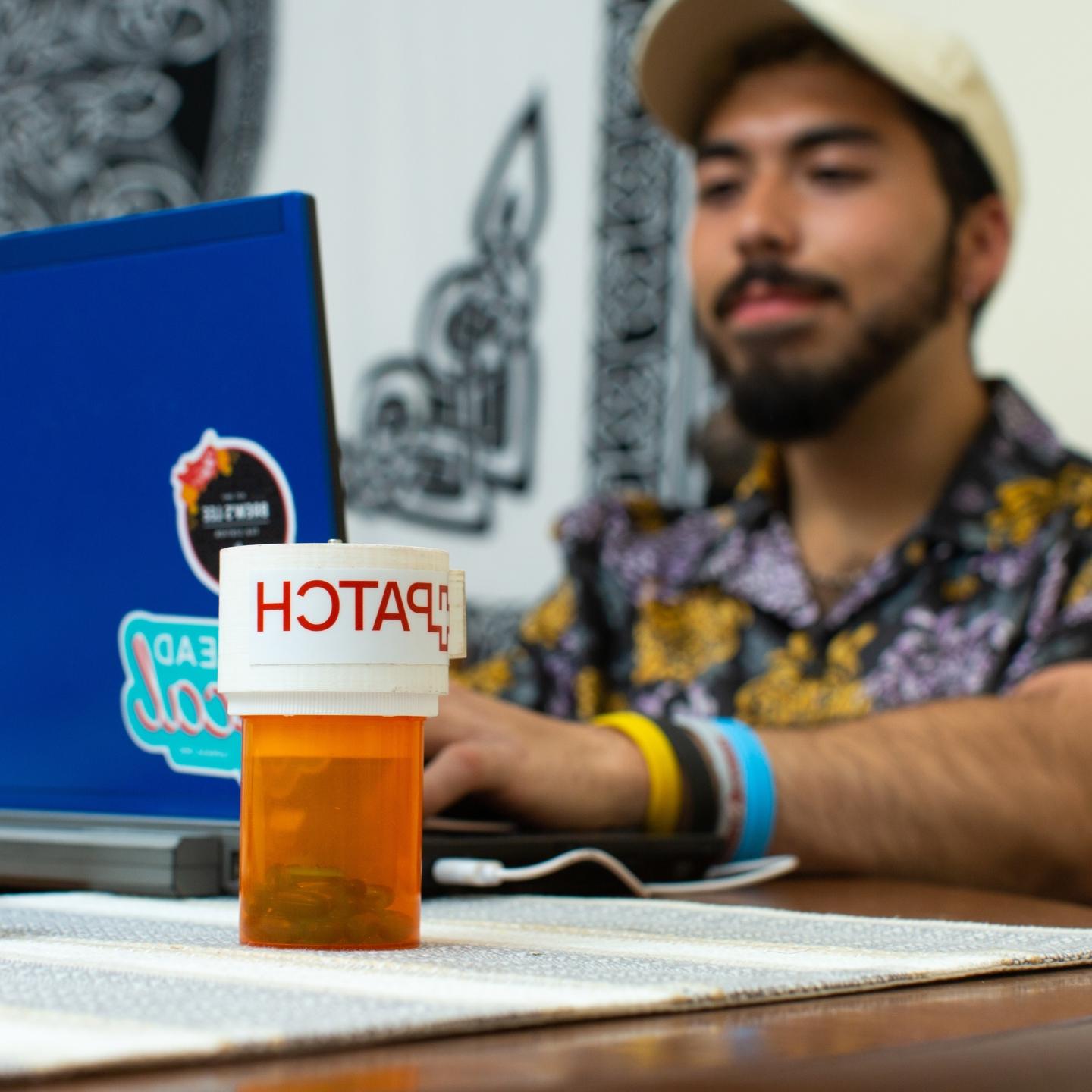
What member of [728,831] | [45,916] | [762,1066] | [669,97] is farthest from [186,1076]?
[669,97]

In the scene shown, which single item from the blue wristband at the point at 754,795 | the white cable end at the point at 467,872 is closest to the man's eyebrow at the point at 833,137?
the blue wristband at the point at 754,795

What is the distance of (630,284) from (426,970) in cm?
162

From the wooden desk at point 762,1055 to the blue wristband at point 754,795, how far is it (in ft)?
1.41

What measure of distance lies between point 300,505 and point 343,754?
5.5 inches

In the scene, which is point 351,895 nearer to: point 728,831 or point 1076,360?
point 728,831

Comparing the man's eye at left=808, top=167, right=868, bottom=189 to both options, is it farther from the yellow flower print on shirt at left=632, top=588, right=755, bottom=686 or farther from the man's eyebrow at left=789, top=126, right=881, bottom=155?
the yellow flower print on shirt at left=632, top=588, right=755, bottom=686

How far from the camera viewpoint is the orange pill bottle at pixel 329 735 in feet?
1.66

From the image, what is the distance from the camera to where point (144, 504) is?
2.24 ft

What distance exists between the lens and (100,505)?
0.70 m

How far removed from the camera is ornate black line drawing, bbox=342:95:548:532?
2.11 meters

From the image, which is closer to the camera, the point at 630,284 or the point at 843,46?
the point at 843,46

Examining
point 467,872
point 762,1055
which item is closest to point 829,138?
point 467,872

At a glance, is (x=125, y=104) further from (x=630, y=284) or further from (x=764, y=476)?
(x=764, y=476)

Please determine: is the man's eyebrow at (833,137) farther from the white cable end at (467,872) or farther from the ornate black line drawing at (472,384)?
the white cable end at (467,872)
